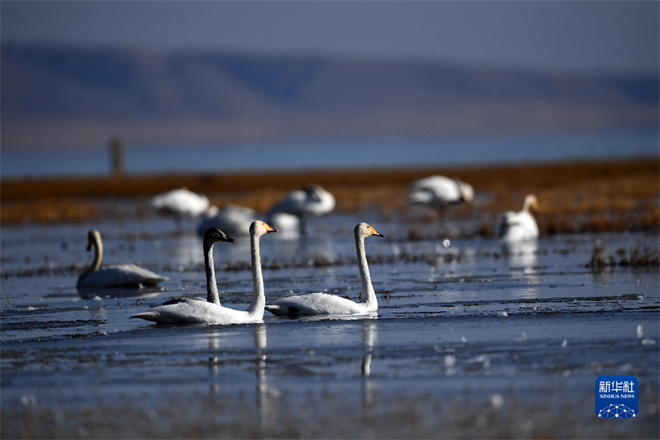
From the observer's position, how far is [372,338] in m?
10.8

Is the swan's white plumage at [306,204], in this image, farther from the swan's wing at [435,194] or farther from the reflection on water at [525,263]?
the reflection on water at [525,263]

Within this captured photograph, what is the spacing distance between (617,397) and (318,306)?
467 cm

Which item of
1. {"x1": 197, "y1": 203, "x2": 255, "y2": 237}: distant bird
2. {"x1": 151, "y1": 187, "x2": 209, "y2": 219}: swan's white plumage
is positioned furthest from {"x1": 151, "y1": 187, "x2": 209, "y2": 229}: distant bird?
{"x1": 197, "y1": 203, "x2": 255, "y2": 237}: distant bird

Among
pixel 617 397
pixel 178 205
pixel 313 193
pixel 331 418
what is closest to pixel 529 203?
pixel 313 193

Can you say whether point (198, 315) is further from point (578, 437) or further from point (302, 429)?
point (578, 437)

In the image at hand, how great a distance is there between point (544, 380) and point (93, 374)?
11.7 ft

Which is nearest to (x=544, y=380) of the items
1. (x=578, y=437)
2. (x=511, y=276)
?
(x=578, y=437)

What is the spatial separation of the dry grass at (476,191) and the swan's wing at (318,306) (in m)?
Result: 11.2

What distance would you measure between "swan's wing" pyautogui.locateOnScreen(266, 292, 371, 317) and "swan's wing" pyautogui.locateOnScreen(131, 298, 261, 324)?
1.66 ft

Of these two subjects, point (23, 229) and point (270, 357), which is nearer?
point (270, 357)

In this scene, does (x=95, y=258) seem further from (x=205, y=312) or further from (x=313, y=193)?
(x=313, y=193)

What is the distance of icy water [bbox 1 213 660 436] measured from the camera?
8.71 metres

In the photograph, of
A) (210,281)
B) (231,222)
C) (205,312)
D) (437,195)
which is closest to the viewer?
(205,312)

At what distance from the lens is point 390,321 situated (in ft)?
38.9
